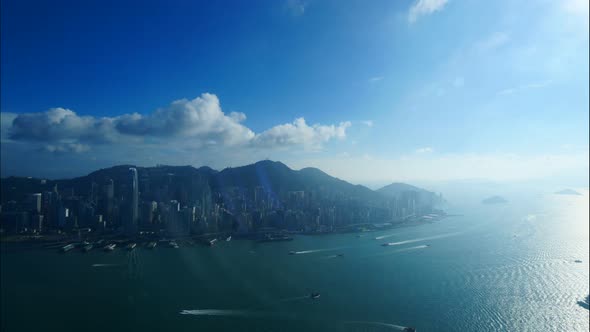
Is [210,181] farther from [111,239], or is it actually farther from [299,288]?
[299,288]

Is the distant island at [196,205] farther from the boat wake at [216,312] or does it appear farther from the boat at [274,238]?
the boat wake at [216,312]

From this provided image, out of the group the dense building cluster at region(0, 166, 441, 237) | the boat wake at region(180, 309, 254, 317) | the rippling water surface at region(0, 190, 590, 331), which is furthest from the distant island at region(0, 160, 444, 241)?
the boat wake at region(180, 309, 254, 317)

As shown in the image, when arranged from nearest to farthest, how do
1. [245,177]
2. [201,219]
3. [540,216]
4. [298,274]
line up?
1. [298,274]
2. [201,219]
3. [540,216]
4. [245,177]

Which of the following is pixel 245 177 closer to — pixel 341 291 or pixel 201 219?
pixel 201 219

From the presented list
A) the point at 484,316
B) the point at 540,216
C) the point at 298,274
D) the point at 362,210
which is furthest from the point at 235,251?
the point at 540,216

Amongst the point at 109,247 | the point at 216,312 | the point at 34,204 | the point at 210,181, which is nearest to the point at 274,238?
the point at 109,247

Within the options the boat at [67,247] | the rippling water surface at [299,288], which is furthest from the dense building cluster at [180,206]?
the rippling water surface at [299,288]

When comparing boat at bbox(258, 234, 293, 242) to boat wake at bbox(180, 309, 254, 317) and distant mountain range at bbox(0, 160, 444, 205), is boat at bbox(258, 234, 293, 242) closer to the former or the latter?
boat wake at bbox(180, 309, 254, 317)

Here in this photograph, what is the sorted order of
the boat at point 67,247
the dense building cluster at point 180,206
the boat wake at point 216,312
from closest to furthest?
the boat wake at point 216,312 → the boat at point 67,247 → the dense building cluster at point 180,206
